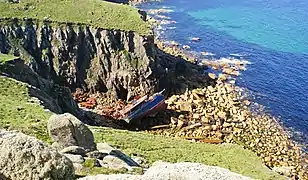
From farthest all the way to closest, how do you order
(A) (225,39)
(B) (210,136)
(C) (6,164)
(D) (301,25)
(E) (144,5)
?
(E) (144,5)
(D) (301,25)
(A) (225,39)
(B) (210,136)
(C) (6,164)

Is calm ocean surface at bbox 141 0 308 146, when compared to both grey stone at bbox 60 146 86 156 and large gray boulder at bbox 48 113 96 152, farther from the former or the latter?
grey stone at bbox 60 146 86 156

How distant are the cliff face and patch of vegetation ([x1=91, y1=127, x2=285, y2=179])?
22979mm

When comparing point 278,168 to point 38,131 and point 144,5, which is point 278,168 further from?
point 144,5

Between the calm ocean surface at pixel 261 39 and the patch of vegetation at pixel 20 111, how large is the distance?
38936mm

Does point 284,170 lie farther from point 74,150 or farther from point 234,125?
point 74,150

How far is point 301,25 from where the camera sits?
110 meters

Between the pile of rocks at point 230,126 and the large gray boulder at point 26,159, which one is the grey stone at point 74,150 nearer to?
the large gray boulder at point 26,159

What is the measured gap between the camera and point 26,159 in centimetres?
1502

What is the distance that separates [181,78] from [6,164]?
6063 centimetres

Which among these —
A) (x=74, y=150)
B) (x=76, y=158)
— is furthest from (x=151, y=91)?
(x=76, y=158)

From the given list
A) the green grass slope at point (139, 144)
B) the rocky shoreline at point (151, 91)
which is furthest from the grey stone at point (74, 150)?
the rocky shoreline at point (151, 91)

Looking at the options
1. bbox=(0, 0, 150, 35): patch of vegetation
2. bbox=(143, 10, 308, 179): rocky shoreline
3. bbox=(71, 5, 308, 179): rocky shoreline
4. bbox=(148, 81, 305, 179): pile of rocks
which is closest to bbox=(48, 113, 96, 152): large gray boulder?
bbox=(143, 10, 308, 179): rocky shoreline

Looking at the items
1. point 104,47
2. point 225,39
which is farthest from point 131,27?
point 225,39

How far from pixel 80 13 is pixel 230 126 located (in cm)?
3013
